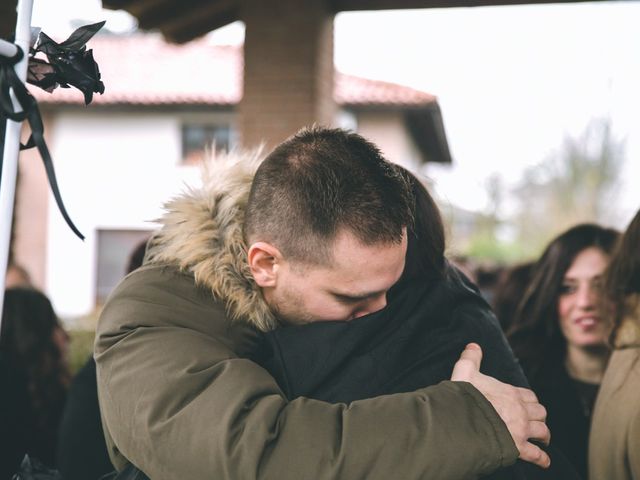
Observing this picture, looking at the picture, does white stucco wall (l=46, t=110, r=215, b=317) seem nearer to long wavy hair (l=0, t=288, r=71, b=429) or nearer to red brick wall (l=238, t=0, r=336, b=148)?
red brick wall (l=238, t=0, r=336, b=148)

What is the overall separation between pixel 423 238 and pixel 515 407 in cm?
56

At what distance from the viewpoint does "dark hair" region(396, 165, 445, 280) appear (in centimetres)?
198

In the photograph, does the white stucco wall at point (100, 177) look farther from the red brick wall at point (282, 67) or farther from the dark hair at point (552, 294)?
the dark hair at point (552, 294)

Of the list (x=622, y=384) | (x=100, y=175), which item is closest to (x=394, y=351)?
(x=622, y=384)

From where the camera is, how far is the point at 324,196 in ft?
5.99

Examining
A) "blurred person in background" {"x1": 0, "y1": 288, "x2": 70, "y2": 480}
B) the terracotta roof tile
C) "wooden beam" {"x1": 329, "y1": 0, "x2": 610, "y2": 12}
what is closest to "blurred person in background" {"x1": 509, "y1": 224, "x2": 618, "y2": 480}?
"blurred person in background" {"x1": 0, "y1": 288, "x2": 70, "y2": 480}

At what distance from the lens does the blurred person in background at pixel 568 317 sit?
3350mm

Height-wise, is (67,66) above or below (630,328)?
above

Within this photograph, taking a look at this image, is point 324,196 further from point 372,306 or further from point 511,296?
point 511,296

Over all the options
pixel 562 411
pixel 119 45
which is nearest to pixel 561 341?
pixel 562 411

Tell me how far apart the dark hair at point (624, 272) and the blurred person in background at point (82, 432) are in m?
1.80

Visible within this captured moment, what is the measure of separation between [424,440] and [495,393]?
24cm

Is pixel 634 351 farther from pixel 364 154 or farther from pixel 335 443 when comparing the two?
pixel 335 443

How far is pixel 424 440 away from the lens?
4.86 ft
